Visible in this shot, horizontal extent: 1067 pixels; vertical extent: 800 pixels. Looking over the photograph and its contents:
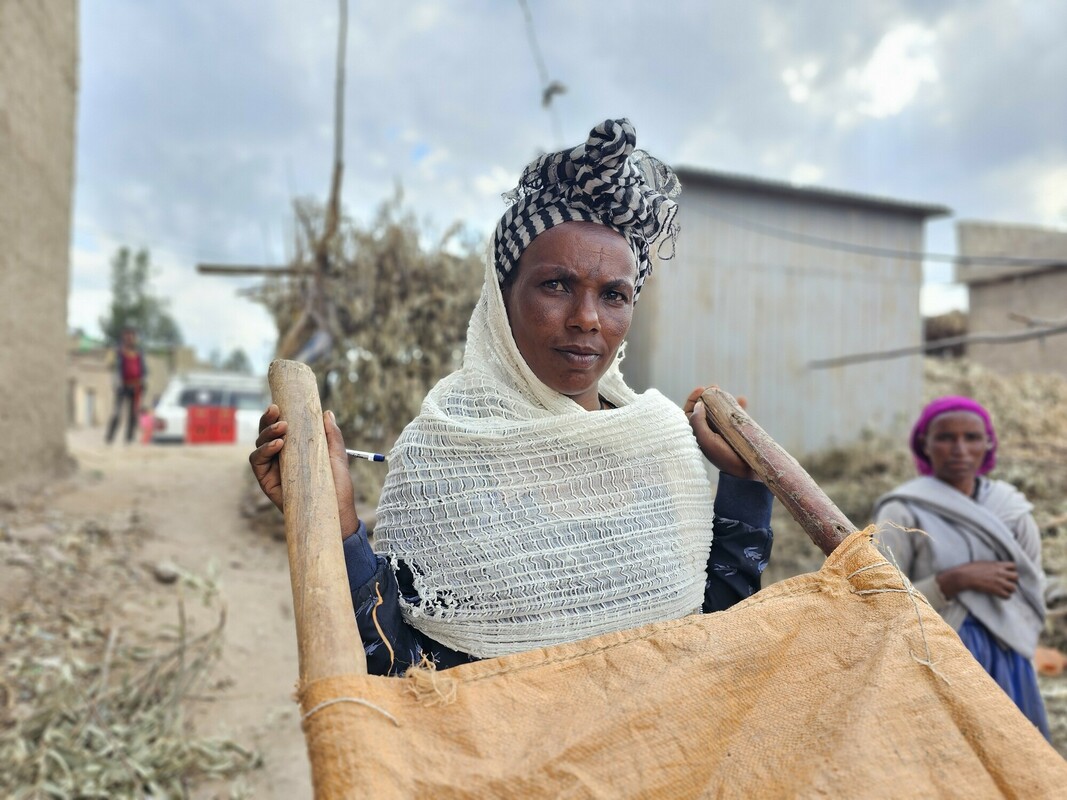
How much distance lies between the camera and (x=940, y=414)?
118 inches

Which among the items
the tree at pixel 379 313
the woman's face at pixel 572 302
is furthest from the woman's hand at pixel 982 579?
the tree at pixel 379 313

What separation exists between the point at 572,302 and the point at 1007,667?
244 centimetres

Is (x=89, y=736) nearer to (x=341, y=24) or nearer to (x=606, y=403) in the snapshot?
(x=606, y=403)

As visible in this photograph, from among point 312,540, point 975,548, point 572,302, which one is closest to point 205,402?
point 975,548

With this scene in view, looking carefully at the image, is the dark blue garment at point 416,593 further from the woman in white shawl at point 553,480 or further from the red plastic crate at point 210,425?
the red plastic crate at point 210,425

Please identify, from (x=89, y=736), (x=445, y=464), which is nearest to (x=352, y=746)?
(x=445, y=464)

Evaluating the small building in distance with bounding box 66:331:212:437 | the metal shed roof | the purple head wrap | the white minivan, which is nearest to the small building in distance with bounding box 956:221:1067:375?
the metal shed roof

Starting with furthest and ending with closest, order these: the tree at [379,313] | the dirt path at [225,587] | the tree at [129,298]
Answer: the tree at [129,298]
the tree at [379,313]
the dirt path at [225,587]

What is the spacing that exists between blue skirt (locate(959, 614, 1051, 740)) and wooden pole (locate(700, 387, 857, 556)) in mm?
1858

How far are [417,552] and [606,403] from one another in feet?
1.88

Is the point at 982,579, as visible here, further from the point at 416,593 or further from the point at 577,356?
the point at 416,593

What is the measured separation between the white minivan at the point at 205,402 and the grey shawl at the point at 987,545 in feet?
33.6

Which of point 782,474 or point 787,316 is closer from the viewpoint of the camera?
point 782,474

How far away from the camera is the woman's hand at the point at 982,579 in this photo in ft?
8.66
